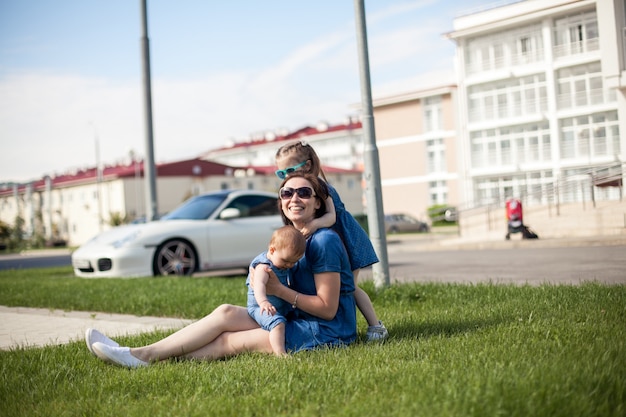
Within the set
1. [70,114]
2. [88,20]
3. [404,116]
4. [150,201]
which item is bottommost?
[150,201]

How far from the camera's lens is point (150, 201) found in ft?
44.3

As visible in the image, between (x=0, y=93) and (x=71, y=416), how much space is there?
1049cm

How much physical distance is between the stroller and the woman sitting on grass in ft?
55.6

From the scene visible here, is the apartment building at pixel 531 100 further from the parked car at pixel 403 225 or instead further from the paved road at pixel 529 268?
the paved road at pixel 529 268

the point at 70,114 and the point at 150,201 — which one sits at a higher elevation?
the point at 70,114

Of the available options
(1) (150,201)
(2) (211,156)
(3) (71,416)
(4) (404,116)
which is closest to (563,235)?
(1) (150,201)

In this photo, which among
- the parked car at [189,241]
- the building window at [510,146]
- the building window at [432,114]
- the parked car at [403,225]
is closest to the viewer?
the parked car at [189,241]

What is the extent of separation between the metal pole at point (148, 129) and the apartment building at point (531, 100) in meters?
31.0

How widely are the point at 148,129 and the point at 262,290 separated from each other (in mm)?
9809

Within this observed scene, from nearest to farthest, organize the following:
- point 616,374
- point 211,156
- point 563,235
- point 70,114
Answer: point 616,374, point 70,114, point 563,235, point 211,156

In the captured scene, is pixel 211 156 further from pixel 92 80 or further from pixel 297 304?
pixel 297 304

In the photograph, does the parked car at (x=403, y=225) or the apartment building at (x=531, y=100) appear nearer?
the apartment building at (x=531, y=100)

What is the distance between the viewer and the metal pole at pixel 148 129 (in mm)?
13414

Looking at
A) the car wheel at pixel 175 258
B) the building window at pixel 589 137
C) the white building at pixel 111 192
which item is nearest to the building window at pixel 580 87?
the building window at pixel 589 137
